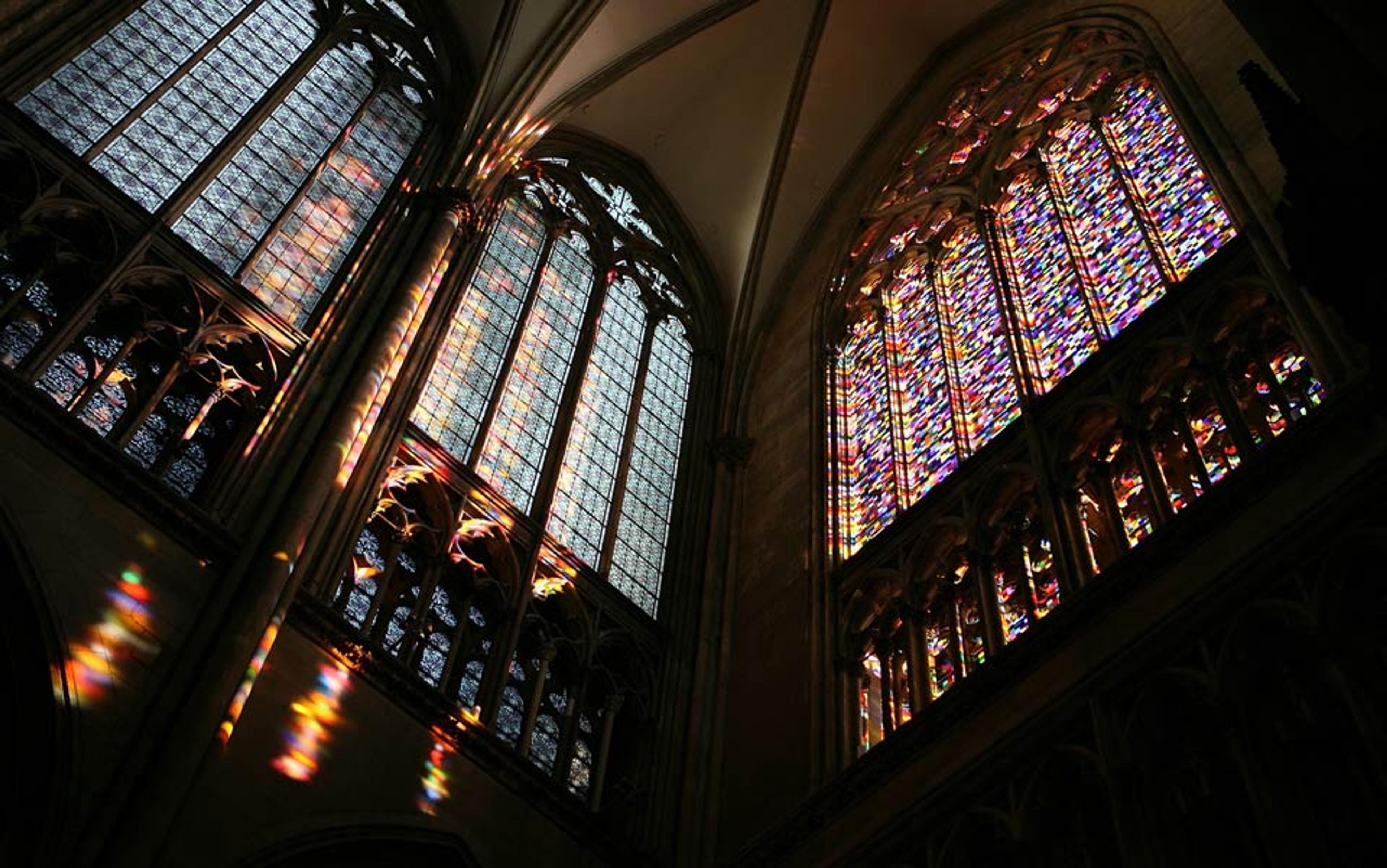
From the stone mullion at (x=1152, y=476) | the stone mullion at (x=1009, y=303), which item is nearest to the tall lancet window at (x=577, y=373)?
the stone mullion at (x=1009, y=303)

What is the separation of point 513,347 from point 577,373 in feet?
2.41

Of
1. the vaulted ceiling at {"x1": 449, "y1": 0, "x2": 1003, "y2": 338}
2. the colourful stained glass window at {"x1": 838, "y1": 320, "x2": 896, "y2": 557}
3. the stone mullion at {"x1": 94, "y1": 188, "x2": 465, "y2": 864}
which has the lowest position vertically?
the stone mullion at {"x1": 94, "y1": 188, "x2": 465, "y2": 864}

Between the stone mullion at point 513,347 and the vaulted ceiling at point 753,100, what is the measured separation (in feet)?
6.20

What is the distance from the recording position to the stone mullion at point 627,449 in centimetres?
1254

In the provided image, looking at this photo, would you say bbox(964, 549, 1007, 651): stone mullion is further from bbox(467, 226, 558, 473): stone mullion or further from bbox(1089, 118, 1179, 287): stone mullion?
bbox(467, 226, 558, 473): stone mullion

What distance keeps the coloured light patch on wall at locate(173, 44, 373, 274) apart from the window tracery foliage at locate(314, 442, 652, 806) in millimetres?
2161

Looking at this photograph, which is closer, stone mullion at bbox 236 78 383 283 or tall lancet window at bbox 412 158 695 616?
stone mullion at bbox 236 78 383 283

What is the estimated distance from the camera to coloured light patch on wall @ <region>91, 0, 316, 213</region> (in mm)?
11156

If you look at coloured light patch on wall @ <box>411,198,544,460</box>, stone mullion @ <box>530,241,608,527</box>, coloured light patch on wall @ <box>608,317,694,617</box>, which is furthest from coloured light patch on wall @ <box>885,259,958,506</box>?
coloured light patch on wall @ <box>411,198,544,460</box>

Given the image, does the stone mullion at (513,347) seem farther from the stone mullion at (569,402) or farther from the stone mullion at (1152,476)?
the stone mullion at (1152,476)

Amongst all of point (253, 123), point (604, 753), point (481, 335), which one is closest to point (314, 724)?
point (604, 753)

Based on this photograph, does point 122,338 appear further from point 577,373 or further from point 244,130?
point 577,373

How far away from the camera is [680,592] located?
41.5ft

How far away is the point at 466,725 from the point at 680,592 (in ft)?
10.3
